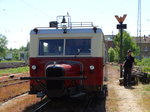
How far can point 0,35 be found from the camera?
116 m

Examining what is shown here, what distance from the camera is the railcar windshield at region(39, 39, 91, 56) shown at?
9359 mm

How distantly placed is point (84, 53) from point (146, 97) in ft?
10.1

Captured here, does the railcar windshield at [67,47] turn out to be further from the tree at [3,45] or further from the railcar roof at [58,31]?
the tree at [3,45]

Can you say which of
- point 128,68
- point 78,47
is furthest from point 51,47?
point 128,68

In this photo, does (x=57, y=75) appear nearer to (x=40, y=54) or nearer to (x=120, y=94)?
(x=40, y=54)

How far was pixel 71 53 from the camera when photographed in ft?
30.7

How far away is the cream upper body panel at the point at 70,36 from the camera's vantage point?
927cm

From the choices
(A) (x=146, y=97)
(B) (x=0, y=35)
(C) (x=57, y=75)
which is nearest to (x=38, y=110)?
(C) (x=57, y=75)

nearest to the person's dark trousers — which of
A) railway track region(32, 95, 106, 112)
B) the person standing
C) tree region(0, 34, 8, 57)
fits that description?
the person standing

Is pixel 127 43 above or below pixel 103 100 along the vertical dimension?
above

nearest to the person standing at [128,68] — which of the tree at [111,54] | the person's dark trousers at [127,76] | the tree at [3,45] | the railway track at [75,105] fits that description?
the person's dark trousers at [127,76]

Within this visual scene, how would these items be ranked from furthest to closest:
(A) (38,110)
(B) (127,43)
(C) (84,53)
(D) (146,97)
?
1. (B) (127,43)
2. (D) (146,97)
3. (C) (84,53)
4. (A) (38,110)

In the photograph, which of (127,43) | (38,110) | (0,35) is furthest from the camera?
(0,35)

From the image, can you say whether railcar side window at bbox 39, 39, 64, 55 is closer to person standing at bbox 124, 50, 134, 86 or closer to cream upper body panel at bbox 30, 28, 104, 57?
cream upper body panel at bbox 30, 28, 104, 57
